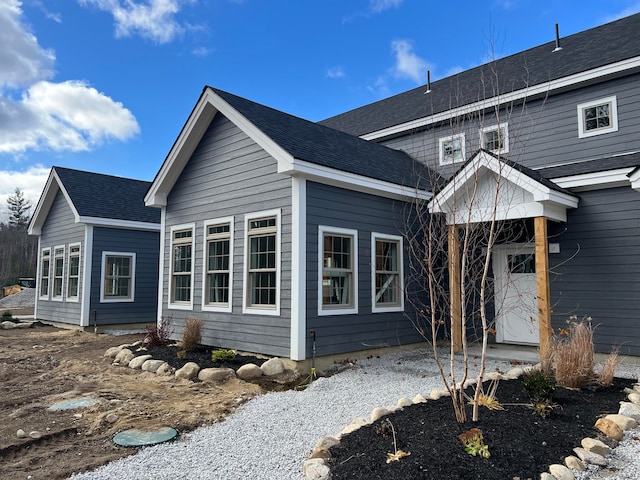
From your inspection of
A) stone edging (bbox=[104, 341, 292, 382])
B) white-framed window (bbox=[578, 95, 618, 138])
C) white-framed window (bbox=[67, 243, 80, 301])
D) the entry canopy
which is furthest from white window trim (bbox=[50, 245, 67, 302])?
white-framed window (bbox=[578, 95, 618, 138])

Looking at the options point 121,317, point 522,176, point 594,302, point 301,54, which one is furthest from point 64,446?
point 301,54

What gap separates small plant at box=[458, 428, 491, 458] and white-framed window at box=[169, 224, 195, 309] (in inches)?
284

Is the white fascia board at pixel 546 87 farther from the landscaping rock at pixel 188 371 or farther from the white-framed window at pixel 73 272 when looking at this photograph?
the white-framed window at pixel 73 272

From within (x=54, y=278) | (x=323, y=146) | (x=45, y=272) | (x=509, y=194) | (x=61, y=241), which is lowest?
(x=54, y=278)

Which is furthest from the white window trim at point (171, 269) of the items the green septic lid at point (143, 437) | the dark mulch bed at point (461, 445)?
the dark mulch bed at point (461, 445)

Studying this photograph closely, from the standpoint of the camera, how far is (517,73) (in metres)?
11.4

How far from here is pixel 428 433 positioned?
12.2ft

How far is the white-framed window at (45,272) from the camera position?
1552cm

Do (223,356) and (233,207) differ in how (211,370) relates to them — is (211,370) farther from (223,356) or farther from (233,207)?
(233,207)

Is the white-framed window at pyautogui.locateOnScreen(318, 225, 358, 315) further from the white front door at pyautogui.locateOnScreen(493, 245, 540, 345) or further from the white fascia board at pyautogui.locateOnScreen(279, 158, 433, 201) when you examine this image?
the white front door at pyautogui.locateOnScreen(493, 245, 540, 345)

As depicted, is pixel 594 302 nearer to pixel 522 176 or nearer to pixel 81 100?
pixel 522 176

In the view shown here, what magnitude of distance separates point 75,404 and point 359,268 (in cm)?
490

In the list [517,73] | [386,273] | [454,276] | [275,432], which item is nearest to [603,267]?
[454,276]

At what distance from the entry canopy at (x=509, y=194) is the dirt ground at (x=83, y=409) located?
4.56m
